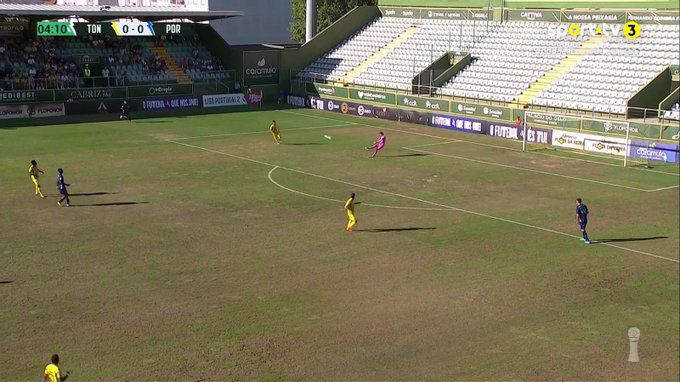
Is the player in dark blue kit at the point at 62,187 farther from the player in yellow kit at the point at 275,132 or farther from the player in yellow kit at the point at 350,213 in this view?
the player in yellow kit at the point at 275,132

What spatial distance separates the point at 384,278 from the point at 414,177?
15024 mm

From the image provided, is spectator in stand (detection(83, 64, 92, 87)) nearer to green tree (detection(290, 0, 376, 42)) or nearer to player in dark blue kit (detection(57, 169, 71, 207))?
player in dark blue kit (detection(57, 169, 71, 207))

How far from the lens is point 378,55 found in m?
66.8

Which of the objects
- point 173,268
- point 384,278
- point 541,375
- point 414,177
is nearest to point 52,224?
point 173,268

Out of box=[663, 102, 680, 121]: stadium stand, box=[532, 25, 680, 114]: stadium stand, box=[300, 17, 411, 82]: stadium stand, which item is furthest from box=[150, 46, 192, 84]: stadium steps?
box=[663, 102, 680, 121]: stadium stand

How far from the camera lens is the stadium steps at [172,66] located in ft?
211

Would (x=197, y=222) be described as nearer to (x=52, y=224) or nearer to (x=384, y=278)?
(x=52, y=224)

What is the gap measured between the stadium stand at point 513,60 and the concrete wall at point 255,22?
13680 mm

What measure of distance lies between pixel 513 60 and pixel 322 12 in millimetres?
32564

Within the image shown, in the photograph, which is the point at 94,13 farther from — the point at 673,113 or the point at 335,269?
the point at 335,269

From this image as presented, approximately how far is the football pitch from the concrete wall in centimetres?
3954

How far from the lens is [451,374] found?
1631cm

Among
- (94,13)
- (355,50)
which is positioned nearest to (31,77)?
(94,13)
